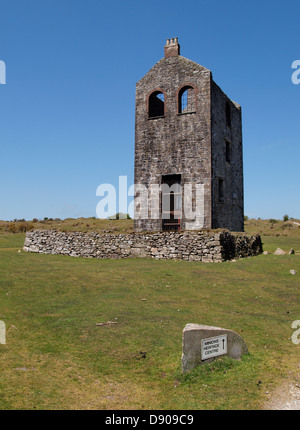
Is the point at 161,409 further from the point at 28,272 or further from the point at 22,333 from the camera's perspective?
the point at 28,272

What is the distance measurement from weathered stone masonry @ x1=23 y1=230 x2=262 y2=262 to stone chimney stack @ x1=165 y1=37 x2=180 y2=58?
12.9 metres

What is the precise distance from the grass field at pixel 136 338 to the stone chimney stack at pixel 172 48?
1656 centimetres

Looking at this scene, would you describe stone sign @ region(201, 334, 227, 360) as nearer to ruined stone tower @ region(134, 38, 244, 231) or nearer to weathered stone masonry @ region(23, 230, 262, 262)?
weathered stone masonry @ region(23, 230, 262, 262)

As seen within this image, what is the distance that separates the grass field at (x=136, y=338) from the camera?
576 centimetres

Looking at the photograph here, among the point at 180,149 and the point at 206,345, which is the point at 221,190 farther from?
the point at 206,345

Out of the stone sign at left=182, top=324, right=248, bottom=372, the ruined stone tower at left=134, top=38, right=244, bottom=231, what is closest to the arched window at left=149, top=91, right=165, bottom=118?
the ruined stone tower at left=134, top=38, right=244, bottom=231

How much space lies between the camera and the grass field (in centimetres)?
576

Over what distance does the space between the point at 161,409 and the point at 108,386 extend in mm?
1127

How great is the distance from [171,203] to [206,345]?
63.6 ft

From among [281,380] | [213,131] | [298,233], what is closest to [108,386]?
[281,380]

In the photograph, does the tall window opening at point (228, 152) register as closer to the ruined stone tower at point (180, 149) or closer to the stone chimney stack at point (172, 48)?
the ruined stone tower at point (180, 149)

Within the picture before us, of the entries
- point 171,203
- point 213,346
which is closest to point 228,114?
point 171,203

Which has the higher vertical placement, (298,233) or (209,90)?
(209,90)

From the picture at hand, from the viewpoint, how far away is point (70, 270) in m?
17.2
